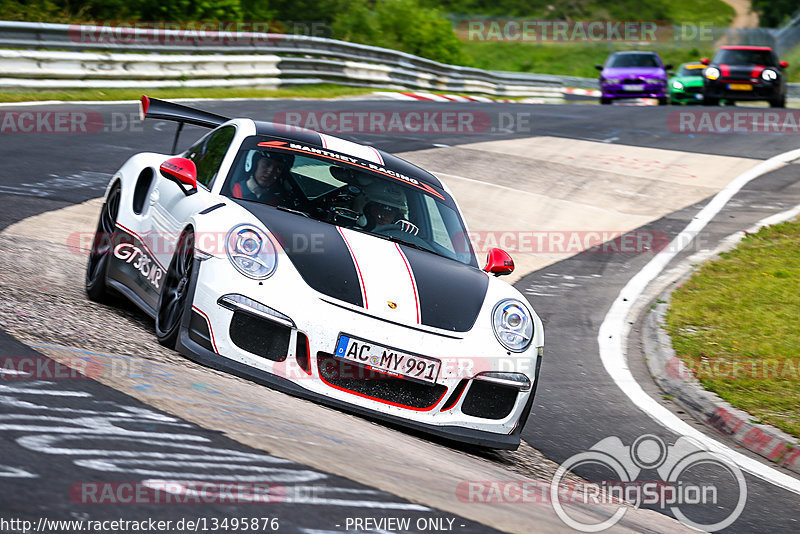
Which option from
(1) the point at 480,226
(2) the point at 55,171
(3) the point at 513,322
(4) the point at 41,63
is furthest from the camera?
(4) the point at 41,63

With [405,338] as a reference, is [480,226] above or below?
below

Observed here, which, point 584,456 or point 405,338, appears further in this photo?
point 584,456

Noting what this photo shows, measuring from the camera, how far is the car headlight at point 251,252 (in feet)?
15.7

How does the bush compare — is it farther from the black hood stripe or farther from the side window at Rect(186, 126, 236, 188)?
the black hood stripe

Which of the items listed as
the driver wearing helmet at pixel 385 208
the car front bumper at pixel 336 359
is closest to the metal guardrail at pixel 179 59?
the driver wearing helmet at pixel 385 208

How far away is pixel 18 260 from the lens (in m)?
6.66

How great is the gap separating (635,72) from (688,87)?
5.84 feet

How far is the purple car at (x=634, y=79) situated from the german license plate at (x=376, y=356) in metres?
25.3

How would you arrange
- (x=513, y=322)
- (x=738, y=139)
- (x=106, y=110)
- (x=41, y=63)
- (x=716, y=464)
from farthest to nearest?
(x=738, y=139) < (x=41, y=63) < (x=106, y=110) < (x=716, y=464) < (x=513, y=322)

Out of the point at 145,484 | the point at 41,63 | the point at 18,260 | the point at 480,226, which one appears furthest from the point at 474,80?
the point at 145,484

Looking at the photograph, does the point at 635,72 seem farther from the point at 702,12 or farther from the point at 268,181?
the point at 702,12

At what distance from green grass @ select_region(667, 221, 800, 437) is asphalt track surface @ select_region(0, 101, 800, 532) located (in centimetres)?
66

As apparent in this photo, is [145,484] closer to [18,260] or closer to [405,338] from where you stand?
[405,338]

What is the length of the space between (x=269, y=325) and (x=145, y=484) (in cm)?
181
